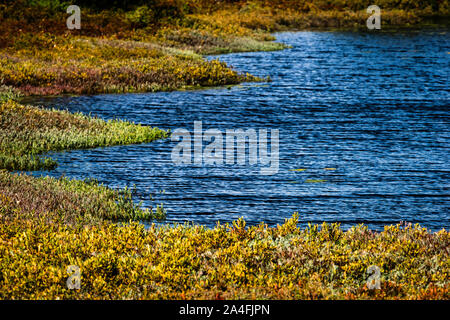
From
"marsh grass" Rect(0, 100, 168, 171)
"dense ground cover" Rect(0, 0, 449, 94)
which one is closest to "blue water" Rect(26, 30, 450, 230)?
"marsh grass" Rect(0, 100, 168, 171)

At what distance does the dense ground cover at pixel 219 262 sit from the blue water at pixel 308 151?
76.0 inches

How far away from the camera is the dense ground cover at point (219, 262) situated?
8.05 m

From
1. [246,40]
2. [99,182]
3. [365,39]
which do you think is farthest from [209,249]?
[365,39]

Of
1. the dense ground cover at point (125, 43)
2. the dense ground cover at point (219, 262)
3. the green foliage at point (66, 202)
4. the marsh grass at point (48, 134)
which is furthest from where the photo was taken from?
the dense ground cover at point (125, 43)

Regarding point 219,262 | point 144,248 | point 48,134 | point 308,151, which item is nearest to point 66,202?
point 144,248

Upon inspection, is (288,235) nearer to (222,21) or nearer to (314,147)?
(314,147)

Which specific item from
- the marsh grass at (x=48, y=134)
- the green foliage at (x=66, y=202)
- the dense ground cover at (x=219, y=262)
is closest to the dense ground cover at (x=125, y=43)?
the marsh grass at (x=48, y=134)

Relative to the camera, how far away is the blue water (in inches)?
510

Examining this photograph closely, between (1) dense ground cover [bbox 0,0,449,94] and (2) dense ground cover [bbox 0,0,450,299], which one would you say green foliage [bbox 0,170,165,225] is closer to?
(2) dense ground cover [bbox 0,0,450,299]

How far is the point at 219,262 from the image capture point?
896 centimetres

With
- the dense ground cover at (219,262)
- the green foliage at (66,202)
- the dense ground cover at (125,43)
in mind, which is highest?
the dense ground cover at (219,262)

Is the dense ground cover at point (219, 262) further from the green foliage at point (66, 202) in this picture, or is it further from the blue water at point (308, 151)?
the blue water at point (308, 151)

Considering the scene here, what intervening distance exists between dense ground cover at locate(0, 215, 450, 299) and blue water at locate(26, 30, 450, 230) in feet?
6.33

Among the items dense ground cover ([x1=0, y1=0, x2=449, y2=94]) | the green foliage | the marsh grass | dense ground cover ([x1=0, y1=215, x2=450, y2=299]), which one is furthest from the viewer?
dense ground cover ([x1=0, y1=0, x2=449, y2=94])
